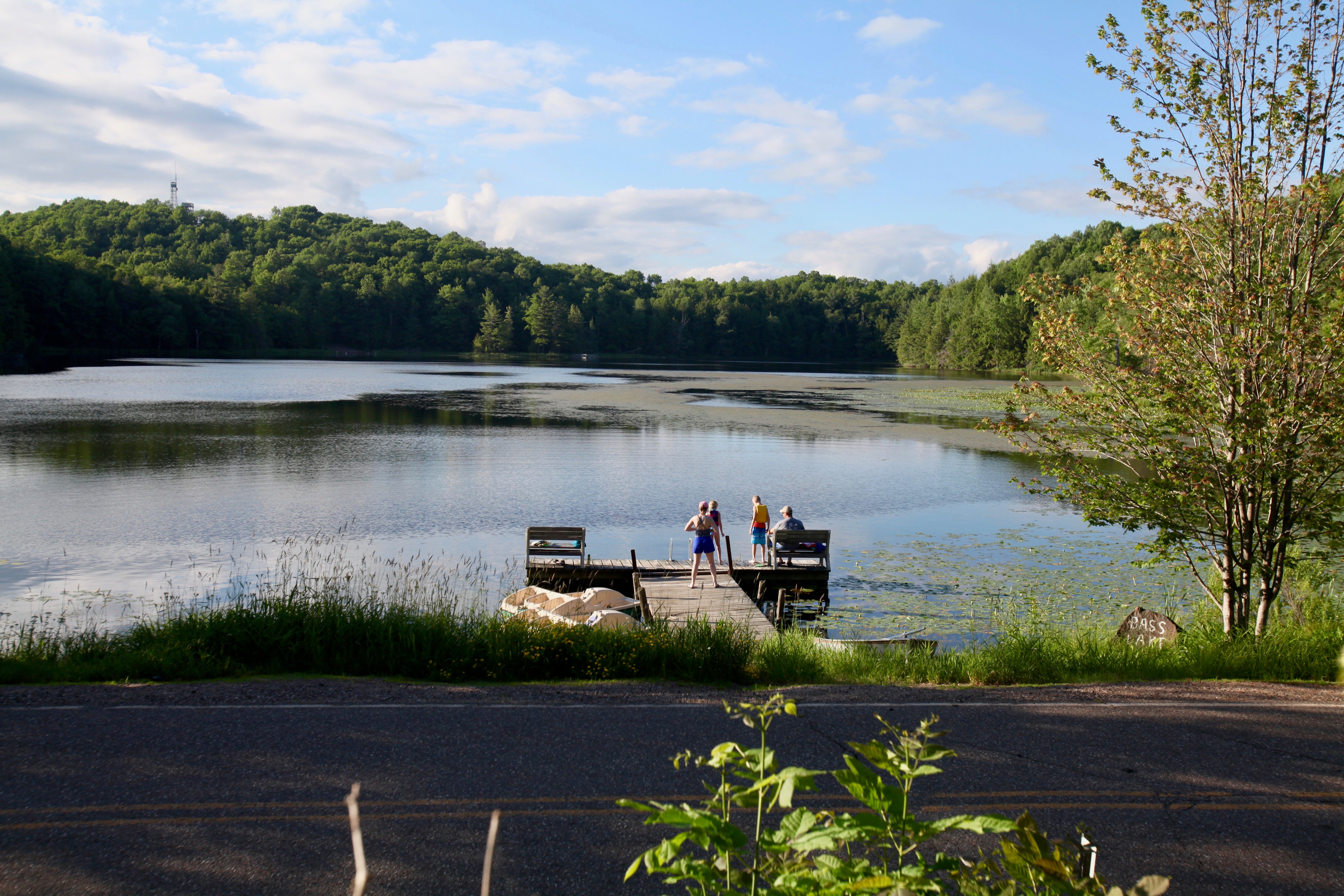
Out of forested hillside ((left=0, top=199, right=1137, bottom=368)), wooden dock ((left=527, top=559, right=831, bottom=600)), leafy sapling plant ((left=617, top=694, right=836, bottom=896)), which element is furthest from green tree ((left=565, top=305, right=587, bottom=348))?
leafy sapling plant ((left=617, top=694, right=836, bottom=896))

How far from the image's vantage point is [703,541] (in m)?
15.4

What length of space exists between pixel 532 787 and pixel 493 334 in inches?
6456

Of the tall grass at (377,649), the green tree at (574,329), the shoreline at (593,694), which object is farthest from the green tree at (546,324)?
the shoreline at (593,694)

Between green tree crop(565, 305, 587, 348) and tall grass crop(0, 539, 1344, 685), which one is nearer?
tall grass crop(0, 539, 1344, 685)

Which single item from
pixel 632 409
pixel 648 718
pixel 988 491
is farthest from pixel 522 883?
pixel 632 409

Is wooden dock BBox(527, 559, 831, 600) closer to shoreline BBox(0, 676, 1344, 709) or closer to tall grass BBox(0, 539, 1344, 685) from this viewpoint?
tall grass BBox(0, 539, 1344, 685)

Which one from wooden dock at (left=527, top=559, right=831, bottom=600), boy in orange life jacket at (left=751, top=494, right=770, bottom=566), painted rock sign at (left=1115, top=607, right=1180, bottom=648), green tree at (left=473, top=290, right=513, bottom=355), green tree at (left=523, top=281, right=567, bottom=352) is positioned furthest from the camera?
green tree at (left=523, top=281, right=567, bottom=352)

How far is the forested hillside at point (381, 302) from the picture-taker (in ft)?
355

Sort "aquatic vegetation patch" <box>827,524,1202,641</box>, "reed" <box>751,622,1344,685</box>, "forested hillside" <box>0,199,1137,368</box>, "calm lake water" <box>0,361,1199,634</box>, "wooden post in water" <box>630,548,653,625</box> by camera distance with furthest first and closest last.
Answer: "forested hillside" <box>0,199,1137,368</box> → "calm lake water" <box>0,361,1199,634</box> → "aquatic vegetation patch" <box>827,524,1202,641</box> → "wooden post in water" <box>630,548,653,625</box> → "reed" <box>751,622,1344,685</box>

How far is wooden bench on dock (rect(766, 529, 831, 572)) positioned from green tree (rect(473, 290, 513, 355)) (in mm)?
151523

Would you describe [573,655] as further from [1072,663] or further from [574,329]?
[574,329]

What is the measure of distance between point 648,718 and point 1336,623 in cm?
850

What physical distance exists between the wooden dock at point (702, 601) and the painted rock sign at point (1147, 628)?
433 centimetres

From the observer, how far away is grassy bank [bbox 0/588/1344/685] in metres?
8.90
